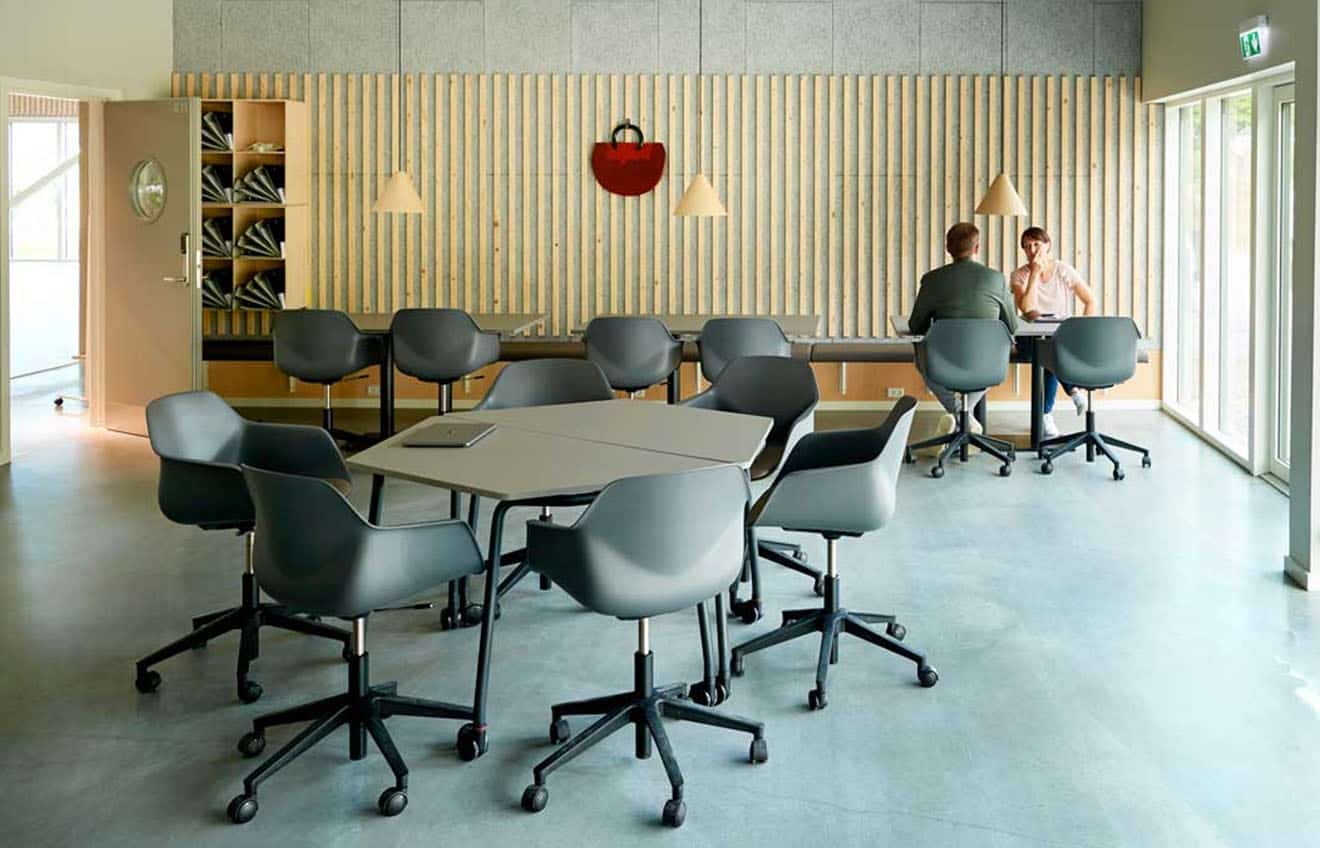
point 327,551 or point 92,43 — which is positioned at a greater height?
point 92,43

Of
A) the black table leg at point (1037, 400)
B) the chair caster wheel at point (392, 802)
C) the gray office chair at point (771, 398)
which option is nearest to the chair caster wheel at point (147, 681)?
the chair caster wheel at point (392, 802)

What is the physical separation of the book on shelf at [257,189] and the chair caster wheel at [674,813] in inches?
343

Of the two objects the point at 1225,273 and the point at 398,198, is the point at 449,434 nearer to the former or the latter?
the point at 398,198

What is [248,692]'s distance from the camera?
534 cm

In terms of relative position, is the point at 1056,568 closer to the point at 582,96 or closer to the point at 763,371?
the point at 763,371

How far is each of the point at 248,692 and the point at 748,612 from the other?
6.83 ft

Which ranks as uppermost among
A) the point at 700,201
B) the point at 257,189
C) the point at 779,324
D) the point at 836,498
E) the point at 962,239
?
the point at 257,189

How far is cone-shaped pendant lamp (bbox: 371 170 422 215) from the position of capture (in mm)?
10898

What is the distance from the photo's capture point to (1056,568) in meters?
7.26

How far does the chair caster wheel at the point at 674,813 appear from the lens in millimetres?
4301

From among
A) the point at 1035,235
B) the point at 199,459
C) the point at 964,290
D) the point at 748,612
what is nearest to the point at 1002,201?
the point at 1035,235

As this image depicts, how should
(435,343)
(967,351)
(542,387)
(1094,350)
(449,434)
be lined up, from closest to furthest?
(449,434) → (542,387) → (967,351) → (1094,350) → (435,343)

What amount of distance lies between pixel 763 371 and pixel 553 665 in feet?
6.55

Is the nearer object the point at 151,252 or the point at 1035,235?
the point at 1035,235
